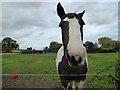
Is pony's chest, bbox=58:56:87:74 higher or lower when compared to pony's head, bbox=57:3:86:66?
lower

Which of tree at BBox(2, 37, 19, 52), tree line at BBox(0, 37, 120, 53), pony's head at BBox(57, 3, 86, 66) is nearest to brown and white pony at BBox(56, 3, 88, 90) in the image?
pony's head at BBox(57, 3, 86, 66)

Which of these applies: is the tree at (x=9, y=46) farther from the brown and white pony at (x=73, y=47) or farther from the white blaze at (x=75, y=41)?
the white blaze at (x=75, y=41)

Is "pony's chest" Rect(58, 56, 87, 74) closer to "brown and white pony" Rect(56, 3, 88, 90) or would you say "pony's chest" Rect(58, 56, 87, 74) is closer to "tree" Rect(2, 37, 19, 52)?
"brown and white pony" Rect(56, 3, 88, 90)

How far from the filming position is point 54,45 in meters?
4.65

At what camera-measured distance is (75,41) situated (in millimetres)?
1275

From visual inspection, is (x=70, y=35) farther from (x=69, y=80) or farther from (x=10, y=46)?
(x=10, y=46)

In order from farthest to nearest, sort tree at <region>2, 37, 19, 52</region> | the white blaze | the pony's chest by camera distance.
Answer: tree at <region>2, 37, 19, 52</region>
the pony's chest
the white blaze

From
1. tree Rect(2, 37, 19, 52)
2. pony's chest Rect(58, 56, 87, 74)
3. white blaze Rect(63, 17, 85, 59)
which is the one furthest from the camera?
tree Rect(2, 37, 19, 52)

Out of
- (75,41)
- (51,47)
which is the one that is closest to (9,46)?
(51,47)

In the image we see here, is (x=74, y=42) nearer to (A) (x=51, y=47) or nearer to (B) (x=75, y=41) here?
(B) (x=75, y=41)

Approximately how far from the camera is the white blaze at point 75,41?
1.18 m

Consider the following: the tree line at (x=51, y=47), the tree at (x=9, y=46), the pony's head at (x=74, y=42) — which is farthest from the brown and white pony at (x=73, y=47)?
the tree at (x=9, y=46)

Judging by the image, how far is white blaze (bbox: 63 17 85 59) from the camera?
118 cm

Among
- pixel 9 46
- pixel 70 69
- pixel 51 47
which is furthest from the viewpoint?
pixel 51 47
